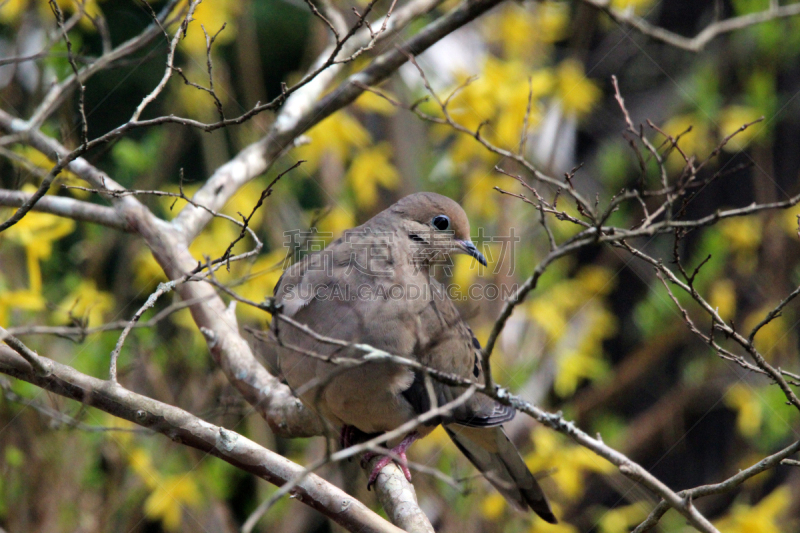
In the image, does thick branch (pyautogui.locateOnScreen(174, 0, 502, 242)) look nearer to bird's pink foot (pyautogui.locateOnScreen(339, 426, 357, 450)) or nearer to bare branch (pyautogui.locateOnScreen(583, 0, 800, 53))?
bare branch (pyautogui.locateOnScreen(583, 0, 800, 53))

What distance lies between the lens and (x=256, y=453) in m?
2.25

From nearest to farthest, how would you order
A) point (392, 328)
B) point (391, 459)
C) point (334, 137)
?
point (392, 328), point (391, 459), point (334, 137)

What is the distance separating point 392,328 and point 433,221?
0.69m

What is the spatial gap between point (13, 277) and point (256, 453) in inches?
115

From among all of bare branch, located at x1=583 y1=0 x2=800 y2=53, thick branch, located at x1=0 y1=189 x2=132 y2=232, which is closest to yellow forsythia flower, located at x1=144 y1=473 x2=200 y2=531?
thick branch, located at x1=0 y1=189 x2=132 y2=232

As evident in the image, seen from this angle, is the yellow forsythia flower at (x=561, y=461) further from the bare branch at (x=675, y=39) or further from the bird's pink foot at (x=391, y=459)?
the bare branch at (x=675, y=39)

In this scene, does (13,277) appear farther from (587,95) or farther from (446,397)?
(587,95)

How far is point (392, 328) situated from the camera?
9.14 ft

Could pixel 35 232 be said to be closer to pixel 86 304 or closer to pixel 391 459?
pixel 86 304

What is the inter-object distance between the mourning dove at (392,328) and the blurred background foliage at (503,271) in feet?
2.49

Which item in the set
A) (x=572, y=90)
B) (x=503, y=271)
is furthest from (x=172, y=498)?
(x=572, y=90)

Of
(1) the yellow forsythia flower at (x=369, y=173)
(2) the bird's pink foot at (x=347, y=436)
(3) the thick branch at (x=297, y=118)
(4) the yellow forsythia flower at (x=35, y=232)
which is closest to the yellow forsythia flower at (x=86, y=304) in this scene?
(4) the yellow forsythia flower at (x=35, y=232)

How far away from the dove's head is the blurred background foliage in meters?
0.81

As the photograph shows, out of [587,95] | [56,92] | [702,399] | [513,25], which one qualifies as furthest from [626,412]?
[56,92]
